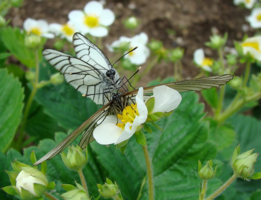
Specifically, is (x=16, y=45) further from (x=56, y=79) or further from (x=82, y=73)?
(x=82, y=73)

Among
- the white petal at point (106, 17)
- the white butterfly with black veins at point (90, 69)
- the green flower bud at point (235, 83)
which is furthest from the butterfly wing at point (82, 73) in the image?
the green flower bud at point (235, 83)

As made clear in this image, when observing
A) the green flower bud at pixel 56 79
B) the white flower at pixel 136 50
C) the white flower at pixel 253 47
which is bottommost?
the white flower at pixel 253 47

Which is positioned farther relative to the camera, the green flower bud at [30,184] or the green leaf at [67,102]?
the green leaf at [67,102]

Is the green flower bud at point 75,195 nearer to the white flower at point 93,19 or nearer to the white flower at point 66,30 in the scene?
the white flower at point 93,19

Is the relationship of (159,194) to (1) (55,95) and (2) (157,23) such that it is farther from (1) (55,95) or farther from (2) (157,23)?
(2) (157,23)

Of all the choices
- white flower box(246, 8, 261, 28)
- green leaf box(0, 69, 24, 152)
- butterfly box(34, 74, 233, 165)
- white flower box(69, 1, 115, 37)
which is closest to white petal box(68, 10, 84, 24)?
white flower box(69, 1, 115, 37)

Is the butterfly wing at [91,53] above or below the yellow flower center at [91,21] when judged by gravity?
below

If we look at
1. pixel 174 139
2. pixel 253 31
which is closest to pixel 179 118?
pixel 174 139
